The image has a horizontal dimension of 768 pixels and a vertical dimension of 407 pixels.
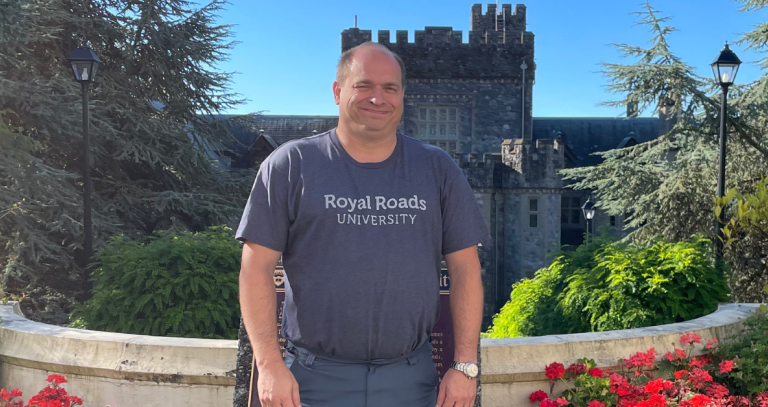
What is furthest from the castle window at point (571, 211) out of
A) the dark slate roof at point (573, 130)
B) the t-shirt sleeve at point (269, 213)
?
the t-shirt sleeve at point (269, 213)

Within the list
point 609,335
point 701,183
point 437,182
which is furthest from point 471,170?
point 437,182

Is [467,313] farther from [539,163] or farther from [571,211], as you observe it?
[571,211]

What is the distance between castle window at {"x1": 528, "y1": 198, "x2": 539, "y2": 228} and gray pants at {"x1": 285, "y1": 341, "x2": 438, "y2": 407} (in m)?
19.4

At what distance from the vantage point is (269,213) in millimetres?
2023

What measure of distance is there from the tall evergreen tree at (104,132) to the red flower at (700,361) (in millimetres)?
9965

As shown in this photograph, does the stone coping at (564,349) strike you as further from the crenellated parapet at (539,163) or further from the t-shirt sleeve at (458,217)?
the crenellated parapet at (539,163)

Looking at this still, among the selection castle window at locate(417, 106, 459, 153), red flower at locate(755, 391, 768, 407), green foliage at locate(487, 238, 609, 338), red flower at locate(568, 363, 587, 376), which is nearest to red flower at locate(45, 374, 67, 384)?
red flower at locate(568, 363, 587, 376)

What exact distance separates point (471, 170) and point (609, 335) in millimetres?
17286

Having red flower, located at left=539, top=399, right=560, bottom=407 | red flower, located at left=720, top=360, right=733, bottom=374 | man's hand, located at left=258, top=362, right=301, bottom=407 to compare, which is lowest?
red flower, located at left=539, top=399, right=560, bottom=407

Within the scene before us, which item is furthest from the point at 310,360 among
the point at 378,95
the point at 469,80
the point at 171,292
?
the point at 469,80

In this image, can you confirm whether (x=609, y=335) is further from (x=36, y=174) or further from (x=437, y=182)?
(x=36, y=174)

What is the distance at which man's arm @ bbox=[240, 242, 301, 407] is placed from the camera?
1962 millimetres

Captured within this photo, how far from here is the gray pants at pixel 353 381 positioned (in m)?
2.04

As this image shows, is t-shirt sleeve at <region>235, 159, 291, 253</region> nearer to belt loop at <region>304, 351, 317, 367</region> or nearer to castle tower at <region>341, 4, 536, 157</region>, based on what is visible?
belt loop at <region>304, 351, 317, 367</region>
